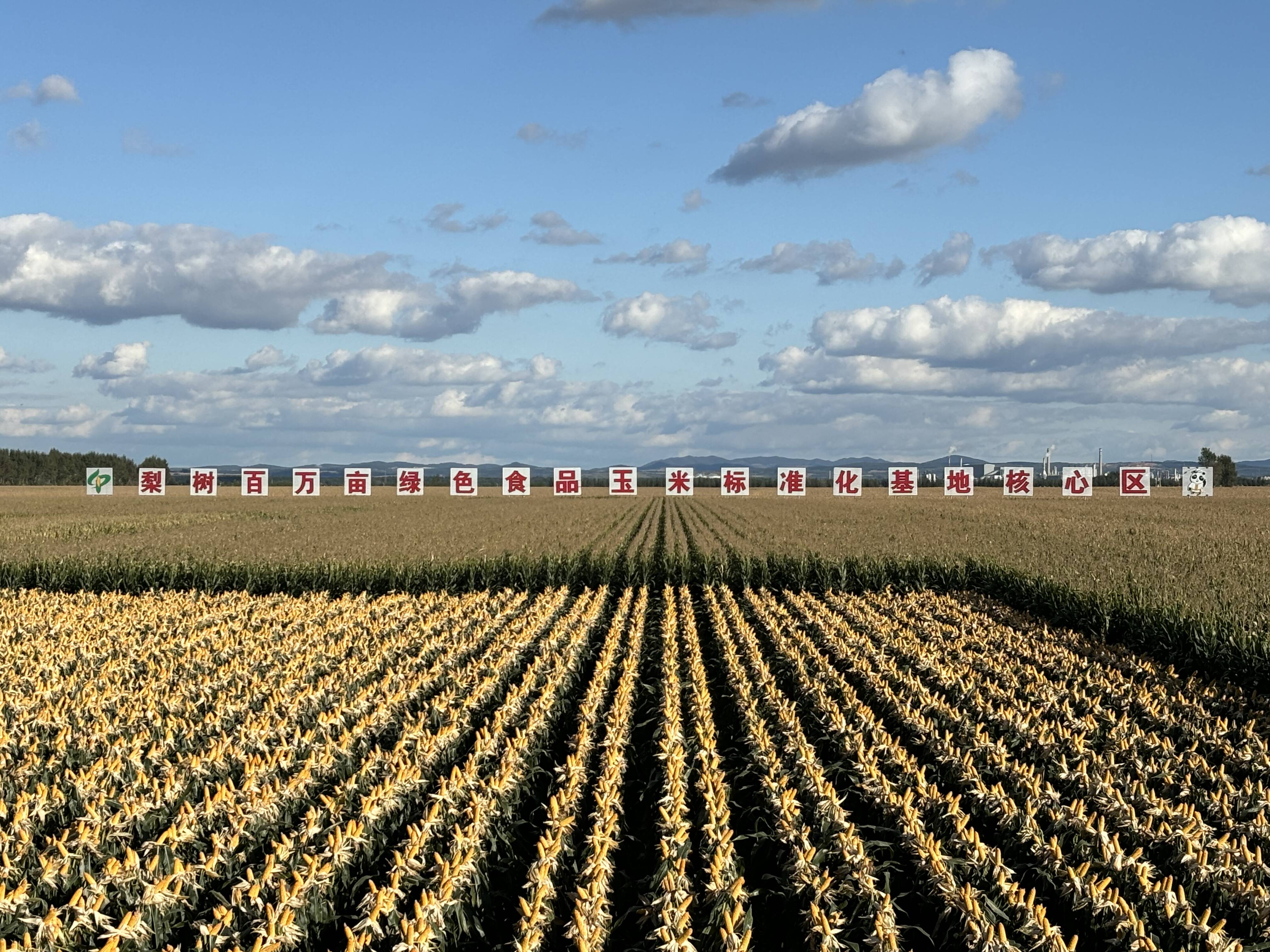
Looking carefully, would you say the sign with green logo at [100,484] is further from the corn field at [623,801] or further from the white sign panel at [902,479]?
the corn field at [623,801]

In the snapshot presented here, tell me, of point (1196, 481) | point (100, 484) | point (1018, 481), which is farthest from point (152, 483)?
point (1196, 481)

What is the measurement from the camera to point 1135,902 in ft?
23.6

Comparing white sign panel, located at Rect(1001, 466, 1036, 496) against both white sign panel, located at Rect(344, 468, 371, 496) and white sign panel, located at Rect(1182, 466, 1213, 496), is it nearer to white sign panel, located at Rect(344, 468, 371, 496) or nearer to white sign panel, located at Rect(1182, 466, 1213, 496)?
white sign panel, located at Rect(1182, 466, 1213, 496)

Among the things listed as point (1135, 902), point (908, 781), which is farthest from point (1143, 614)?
point (1135, 902)

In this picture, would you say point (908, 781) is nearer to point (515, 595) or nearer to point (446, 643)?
point (446, 643)

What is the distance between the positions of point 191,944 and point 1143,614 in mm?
16386

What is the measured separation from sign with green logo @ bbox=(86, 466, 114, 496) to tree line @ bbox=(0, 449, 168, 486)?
115 ft

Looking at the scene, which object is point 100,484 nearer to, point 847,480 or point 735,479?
point 735,479

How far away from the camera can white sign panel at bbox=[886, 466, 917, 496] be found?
227 ft

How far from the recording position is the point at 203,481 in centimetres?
8012

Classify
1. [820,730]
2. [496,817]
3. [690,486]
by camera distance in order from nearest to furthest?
[496,817] < [820,730] < [690,486]

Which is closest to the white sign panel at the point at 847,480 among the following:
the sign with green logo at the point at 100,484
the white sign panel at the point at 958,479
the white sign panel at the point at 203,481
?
the white sign panel at the point at 958,479

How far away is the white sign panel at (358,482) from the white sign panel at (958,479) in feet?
138

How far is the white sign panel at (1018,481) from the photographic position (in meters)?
79.1
